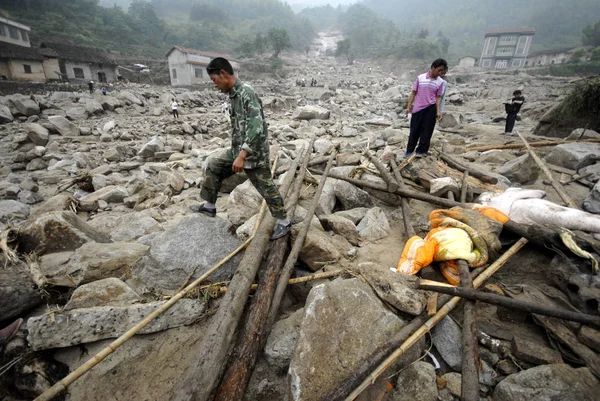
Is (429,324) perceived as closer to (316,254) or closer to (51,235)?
(316,254)

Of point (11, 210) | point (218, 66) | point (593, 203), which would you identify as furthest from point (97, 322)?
point (593, 203)

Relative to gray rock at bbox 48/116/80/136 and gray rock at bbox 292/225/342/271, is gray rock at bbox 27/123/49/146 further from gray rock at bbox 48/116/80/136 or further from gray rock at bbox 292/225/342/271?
gray rock at bbox 292/225/342/271

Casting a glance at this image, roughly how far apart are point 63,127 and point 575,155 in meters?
15.7

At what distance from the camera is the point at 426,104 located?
5215 mm

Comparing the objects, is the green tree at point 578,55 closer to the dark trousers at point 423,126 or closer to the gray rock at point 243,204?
the dark trousers at point 423,126

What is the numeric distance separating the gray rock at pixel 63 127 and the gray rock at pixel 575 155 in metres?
15.2

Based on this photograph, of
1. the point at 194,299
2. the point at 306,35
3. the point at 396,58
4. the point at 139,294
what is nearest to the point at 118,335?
the point at 139,294

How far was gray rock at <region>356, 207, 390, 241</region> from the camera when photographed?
346 cm

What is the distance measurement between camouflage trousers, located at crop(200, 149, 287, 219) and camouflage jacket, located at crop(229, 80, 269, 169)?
0.43 feet

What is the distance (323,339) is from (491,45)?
71.4 meters

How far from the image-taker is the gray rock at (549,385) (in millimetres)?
1621

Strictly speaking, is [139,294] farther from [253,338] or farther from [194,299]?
[253,338]

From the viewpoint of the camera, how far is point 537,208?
2910 millimetres

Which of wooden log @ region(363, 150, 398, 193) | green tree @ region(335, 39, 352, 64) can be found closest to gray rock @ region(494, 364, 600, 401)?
wooden log @ region(363, 150, 398, 193)
